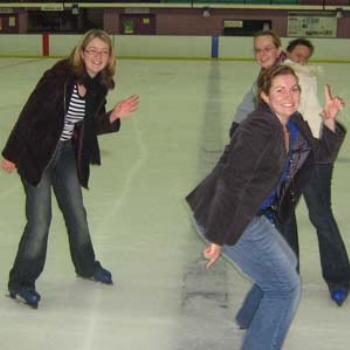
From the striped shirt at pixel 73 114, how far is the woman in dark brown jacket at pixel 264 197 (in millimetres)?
969

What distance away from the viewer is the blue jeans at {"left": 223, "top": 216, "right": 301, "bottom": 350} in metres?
2.51

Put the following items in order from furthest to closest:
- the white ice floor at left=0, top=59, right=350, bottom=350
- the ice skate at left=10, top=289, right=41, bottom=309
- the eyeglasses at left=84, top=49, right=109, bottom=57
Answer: the ice skate at left=10, top=289, right=41, bottom=309
the eyeglasses at left=84, top=49, right=109, bottom=57
the white ice floor at left=0, top=59, right=350, bottom=350

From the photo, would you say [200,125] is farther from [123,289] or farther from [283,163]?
[283,163]

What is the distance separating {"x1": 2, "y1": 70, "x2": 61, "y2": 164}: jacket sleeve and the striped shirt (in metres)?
0.11

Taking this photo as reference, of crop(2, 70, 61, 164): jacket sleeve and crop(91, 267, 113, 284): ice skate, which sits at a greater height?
crop(2, 70, 61, 164): jacket sleeve

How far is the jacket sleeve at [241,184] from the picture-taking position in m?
2.40

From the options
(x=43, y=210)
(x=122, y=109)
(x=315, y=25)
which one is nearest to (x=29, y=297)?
(x=43, y=210)

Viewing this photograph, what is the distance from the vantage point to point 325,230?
3492 millimetres

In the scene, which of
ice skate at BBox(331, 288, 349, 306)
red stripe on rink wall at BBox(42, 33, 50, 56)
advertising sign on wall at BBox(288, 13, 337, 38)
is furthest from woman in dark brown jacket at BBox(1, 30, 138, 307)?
advertising sign on wall at BBox(288, 13, 337, 38)

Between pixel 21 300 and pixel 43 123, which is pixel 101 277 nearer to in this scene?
pixel 21 300

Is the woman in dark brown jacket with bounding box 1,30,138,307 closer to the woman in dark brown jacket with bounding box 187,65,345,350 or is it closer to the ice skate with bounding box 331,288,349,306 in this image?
the woman in dark brown jacket with bounding box 187,65,345,350

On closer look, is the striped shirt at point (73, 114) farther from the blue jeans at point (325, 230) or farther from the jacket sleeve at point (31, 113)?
the blue jeans at point (325, 230)

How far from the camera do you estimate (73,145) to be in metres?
3.42

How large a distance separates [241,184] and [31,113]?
4.14ft
